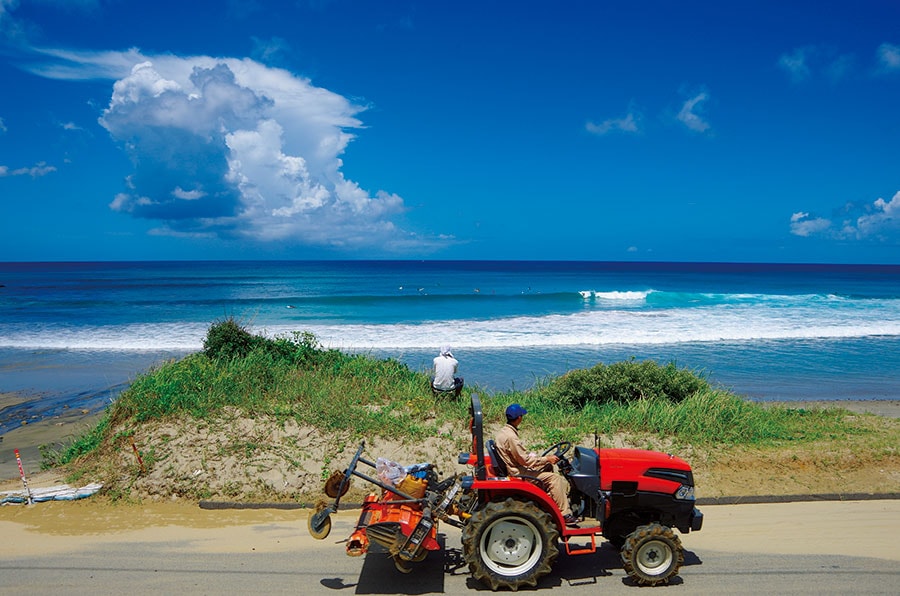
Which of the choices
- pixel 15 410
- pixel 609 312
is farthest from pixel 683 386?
pixel 609 312

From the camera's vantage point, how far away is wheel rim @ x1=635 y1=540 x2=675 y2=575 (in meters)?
6.00

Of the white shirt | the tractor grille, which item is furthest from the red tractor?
the white shirt

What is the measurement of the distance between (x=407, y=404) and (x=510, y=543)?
16.3 feet

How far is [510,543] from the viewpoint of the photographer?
19.8 feet

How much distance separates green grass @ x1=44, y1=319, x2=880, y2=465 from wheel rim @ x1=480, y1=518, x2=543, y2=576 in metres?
3.84

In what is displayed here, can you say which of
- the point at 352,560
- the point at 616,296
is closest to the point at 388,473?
the point at 352,560

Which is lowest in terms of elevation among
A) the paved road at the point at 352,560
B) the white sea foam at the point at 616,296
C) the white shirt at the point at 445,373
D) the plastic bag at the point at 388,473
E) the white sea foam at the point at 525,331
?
the paved road at the point at 352,560

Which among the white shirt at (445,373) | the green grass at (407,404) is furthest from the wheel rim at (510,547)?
the white shirt at (445,373)

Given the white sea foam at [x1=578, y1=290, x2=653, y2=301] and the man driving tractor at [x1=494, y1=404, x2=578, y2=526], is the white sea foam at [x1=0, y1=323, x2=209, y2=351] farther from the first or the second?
the white sea foam at [x1=578, y1=290, x2=653, y2=301]

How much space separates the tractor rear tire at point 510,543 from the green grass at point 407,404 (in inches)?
151

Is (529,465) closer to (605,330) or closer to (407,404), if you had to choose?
(407,404)

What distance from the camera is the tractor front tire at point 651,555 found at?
5961 mm

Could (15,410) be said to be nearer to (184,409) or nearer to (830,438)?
(184,409)

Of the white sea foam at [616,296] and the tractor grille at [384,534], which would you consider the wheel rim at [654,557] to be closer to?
the tractor grille at [384,534]
